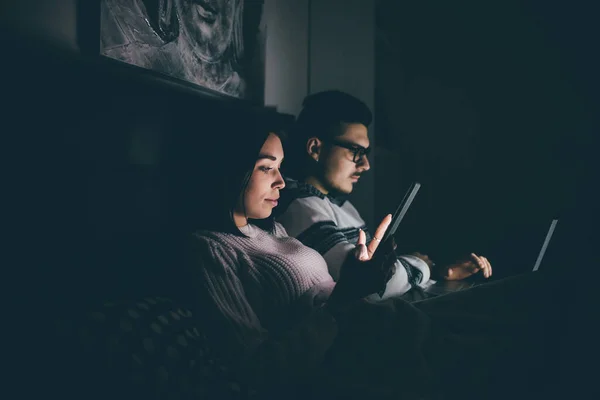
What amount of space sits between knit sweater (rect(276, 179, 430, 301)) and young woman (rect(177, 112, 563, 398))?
0.52 feet

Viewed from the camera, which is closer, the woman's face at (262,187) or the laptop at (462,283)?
the woman's face at (262,187)

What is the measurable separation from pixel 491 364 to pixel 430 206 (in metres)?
1.71

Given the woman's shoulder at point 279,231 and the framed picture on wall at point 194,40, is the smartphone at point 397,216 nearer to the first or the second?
the woman's shoulder at point 279,231

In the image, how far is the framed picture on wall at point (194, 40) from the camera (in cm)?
119

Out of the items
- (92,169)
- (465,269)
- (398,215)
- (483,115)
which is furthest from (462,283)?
(92,169)

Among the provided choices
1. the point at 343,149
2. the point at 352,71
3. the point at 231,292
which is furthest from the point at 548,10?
the point at 231,292

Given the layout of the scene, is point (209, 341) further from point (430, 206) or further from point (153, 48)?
point (430, 206)

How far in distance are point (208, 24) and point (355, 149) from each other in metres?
0.60

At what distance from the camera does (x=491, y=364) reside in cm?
116

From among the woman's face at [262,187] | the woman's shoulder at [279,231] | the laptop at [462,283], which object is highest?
the woman's face at [262,187]

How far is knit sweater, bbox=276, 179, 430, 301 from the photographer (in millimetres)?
1555

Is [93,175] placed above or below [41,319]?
above

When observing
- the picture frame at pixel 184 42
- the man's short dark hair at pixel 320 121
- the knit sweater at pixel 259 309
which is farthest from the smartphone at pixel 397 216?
the picture frame at pixel 184 42

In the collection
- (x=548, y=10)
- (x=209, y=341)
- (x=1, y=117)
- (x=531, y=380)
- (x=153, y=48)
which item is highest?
(x=548, y=10)
